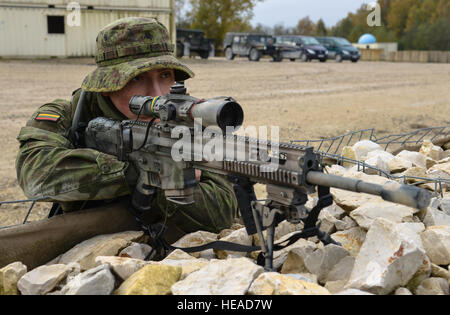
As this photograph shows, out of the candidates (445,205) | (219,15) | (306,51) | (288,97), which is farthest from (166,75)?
(219,15)

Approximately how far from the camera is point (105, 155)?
3.24 m

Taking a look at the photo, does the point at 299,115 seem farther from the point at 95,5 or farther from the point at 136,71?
the point at 95,5

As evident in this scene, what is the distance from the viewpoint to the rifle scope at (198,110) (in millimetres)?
2395

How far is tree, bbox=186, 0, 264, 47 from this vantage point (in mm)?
38875

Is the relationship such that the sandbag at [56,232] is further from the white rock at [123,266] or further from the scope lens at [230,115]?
the scope lens at [230,115]

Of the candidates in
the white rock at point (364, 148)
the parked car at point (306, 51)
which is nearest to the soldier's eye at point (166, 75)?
the white rock at point (364, 148)

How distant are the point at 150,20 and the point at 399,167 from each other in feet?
7.56

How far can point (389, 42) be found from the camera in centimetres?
5719

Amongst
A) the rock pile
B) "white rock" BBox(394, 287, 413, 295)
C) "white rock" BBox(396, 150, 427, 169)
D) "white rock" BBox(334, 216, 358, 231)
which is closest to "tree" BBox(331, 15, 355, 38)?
"white rock" BBox(396, 150, 427, 169)

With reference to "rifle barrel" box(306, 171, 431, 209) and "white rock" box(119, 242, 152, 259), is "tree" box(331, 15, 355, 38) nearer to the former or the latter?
"white rock" box(119, 242, 152, 259)

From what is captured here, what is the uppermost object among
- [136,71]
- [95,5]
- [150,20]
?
[95,5]

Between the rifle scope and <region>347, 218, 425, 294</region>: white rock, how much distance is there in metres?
0.84

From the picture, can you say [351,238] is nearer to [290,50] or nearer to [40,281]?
[40,281]
